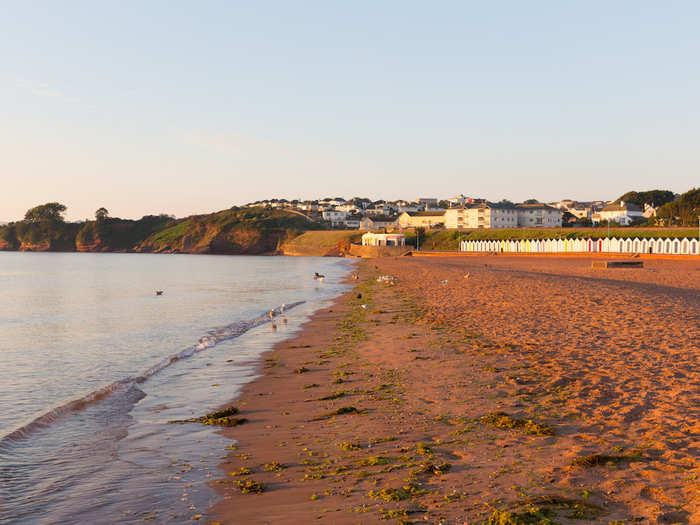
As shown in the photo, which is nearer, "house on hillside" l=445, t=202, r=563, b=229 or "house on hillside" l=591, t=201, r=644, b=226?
"house on hillside" l=445, t=202, r=563, b=229

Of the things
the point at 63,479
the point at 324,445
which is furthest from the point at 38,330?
the point at 324,445

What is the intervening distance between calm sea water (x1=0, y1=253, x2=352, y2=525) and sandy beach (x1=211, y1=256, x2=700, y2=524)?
86 centimetres

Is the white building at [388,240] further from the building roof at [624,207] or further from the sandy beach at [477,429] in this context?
the sandy beach at [477,429]

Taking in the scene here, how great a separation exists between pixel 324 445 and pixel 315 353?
899 centimetres

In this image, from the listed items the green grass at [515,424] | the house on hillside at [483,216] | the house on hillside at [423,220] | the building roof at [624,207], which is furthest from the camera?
the house on hillside at [423,220]

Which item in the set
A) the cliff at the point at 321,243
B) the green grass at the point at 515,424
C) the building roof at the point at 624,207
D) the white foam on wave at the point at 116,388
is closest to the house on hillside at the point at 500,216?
the building roof at the point at 624,207

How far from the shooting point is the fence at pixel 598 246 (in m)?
82.9

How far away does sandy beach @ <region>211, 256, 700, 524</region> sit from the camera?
626cm

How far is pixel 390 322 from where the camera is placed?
2294cm

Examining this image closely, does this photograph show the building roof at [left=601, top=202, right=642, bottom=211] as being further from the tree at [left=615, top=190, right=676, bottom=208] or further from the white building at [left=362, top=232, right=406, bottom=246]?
the white building at [left=362, top=232, right=406, bottom=246]

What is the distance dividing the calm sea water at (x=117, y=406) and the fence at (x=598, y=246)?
7493 centimetres

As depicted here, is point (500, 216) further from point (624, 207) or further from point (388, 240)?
point (388, 240)

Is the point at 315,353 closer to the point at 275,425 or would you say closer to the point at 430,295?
the point at 275,425

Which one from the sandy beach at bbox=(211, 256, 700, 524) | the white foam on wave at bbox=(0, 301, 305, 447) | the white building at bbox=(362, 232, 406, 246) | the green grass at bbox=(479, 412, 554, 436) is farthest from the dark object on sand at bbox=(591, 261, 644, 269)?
the white building at bbox=(362, 232, 406, 246)
